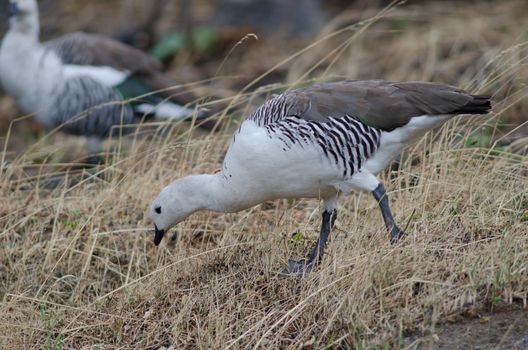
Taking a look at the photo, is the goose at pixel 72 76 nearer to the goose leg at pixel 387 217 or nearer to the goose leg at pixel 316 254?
the goose leg at pixel 316 254

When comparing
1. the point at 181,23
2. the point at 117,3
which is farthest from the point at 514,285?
the point at 117,3

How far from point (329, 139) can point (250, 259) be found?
90 centimetres

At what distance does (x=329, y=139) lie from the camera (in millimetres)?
5531

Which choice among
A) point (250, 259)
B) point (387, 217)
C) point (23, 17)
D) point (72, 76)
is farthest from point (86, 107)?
point (387, 217)

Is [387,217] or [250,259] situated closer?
[387,217]

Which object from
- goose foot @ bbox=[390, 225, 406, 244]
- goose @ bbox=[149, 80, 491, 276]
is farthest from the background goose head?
goose foot @ bbox=[390, 225, 406, 244]

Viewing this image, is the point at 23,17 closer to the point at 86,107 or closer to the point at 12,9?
the point at 12,9

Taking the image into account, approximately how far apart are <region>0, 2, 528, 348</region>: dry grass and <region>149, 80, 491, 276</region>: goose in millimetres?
330

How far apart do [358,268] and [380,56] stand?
24.7 feet

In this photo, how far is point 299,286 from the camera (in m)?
5.34

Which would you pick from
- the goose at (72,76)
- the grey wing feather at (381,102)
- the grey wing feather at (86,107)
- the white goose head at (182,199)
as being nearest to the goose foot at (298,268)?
the white goose head at (182,199)

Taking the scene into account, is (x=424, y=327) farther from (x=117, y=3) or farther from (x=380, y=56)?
(x=117, y=3)

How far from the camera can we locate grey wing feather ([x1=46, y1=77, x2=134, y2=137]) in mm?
9570

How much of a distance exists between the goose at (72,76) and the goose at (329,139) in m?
3.92
